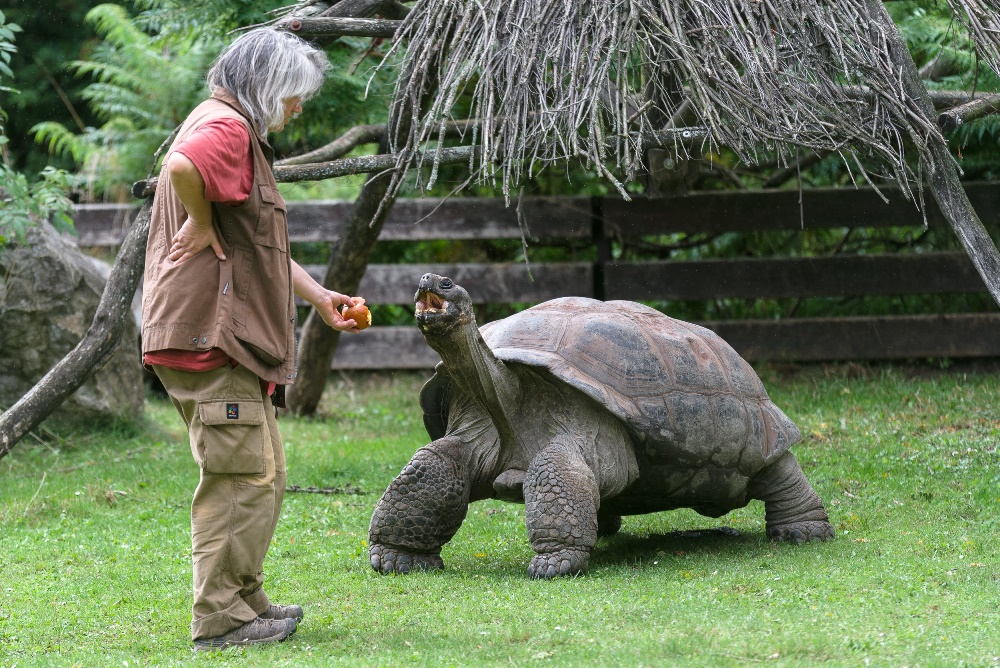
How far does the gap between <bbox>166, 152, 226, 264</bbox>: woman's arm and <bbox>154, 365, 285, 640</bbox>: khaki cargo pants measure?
1.12 feet

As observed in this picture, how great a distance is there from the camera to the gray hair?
128 inches

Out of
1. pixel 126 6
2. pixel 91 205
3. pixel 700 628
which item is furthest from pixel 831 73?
pixel 126 6

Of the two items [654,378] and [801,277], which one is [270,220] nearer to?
[654,378]

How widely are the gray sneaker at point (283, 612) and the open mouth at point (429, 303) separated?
1.05 meters

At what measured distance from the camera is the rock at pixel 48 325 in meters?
7.45

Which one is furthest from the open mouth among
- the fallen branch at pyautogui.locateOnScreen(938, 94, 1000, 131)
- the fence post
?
the fence post

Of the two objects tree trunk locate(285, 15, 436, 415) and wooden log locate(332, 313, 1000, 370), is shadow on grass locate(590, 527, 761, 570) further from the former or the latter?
wooden log locate(332, 313, 1000, 370)

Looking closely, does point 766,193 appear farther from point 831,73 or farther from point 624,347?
point 624,347

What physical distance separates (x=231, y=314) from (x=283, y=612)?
101 centimetres

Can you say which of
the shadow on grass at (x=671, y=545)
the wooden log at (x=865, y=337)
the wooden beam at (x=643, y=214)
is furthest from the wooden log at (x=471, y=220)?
the shadow on grass at (x=671, y=545)

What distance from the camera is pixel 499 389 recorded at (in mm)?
4371

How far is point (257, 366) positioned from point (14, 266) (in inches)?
195

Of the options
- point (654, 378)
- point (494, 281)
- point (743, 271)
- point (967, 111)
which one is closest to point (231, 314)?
point (654, 378)

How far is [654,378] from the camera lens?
14.9ft
